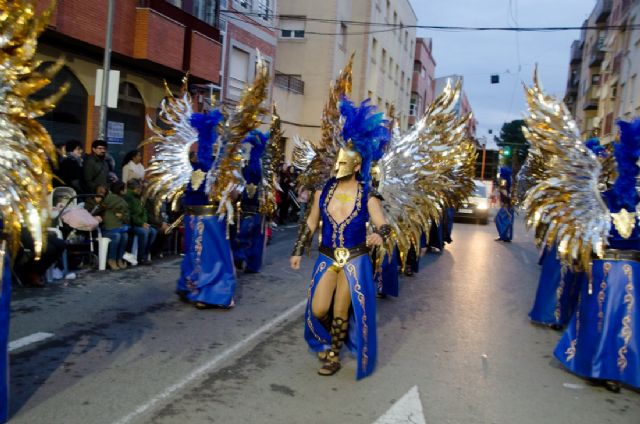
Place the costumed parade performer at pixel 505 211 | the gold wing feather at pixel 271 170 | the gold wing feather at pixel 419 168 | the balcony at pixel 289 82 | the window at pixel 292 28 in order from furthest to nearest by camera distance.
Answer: the window at pixel 292 28 < the balcony at pixel 289 82 < the costumed parade performer at pixel 505 211 < the gold wing feather at pixel 271 170 < the gold wing feather at pixel 419 168

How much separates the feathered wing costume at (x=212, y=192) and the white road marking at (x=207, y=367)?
0.69 m

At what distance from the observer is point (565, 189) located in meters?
5.75

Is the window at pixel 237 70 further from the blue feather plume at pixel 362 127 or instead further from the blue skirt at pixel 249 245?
the blue feather plume at pixel 362 127

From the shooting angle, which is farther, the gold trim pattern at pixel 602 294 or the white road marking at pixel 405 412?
the gold trim pattern at pixel 602 294

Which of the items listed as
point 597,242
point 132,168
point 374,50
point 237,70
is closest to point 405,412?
point 597,242

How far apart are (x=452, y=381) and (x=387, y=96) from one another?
1605 inches

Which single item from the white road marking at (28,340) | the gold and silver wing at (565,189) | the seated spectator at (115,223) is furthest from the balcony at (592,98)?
the white road marking at (28,340)

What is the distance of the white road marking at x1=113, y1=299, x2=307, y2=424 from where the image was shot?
4.35 m

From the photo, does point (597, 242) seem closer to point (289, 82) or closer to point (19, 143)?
point (19, 143)

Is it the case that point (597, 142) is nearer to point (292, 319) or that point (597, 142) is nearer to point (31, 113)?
point (292, 319)

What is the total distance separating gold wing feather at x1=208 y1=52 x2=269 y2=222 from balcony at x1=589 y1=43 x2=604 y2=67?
46084 millimetres

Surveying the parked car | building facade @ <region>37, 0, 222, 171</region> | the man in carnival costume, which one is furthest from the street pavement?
the parked car

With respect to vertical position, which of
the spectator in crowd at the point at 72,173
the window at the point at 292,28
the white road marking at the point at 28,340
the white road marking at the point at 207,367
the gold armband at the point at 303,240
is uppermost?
the window at the point at 292,28

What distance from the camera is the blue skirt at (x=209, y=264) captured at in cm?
745
